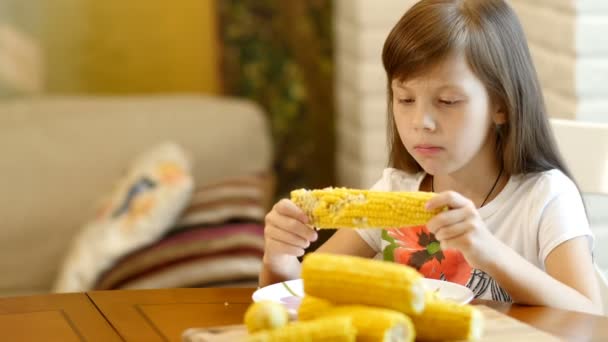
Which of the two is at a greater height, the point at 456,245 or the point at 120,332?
the point at 456,245

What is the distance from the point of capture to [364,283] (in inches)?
47.7

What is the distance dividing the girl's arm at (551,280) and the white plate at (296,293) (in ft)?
0.17

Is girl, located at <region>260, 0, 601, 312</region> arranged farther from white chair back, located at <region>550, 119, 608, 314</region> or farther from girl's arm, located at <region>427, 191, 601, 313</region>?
white chair back, located at <region>550, 119, 608, 314</region>

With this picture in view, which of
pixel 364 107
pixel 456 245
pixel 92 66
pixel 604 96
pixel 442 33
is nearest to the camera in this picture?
pixel 456 245

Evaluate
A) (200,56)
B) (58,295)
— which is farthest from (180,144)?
(58,295)

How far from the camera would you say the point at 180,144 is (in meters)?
3.64

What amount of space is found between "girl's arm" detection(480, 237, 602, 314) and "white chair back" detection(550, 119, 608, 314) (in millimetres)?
333

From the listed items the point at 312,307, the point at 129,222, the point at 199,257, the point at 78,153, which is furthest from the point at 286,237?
the point at 78,153

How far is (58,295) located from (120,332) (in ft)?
0.85

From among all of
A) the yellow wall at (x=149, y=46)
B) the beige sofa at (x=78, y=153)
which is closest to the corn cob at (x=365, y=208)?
the beige sofa at (x=78, y=153)

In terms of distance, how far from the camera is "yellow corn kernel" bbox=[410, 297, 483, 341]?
1224 mm

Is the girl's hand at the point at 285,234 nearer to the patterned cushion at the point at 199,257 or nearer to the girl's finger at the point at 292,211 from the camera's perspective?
the girl's finger at the point at 292,211

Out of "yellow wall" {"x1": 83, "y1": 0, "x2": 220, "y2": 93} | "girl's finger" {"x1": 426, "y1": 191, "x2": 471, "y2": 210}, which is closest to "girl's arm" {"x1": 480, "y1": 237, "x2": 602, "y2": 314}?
"girl's finger" {"x1": 426, "y1": 191, "x2": 471, "y2": 210}

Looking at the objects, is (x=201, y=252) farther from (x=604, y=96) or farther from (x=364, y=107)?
(x=604, y=96)
